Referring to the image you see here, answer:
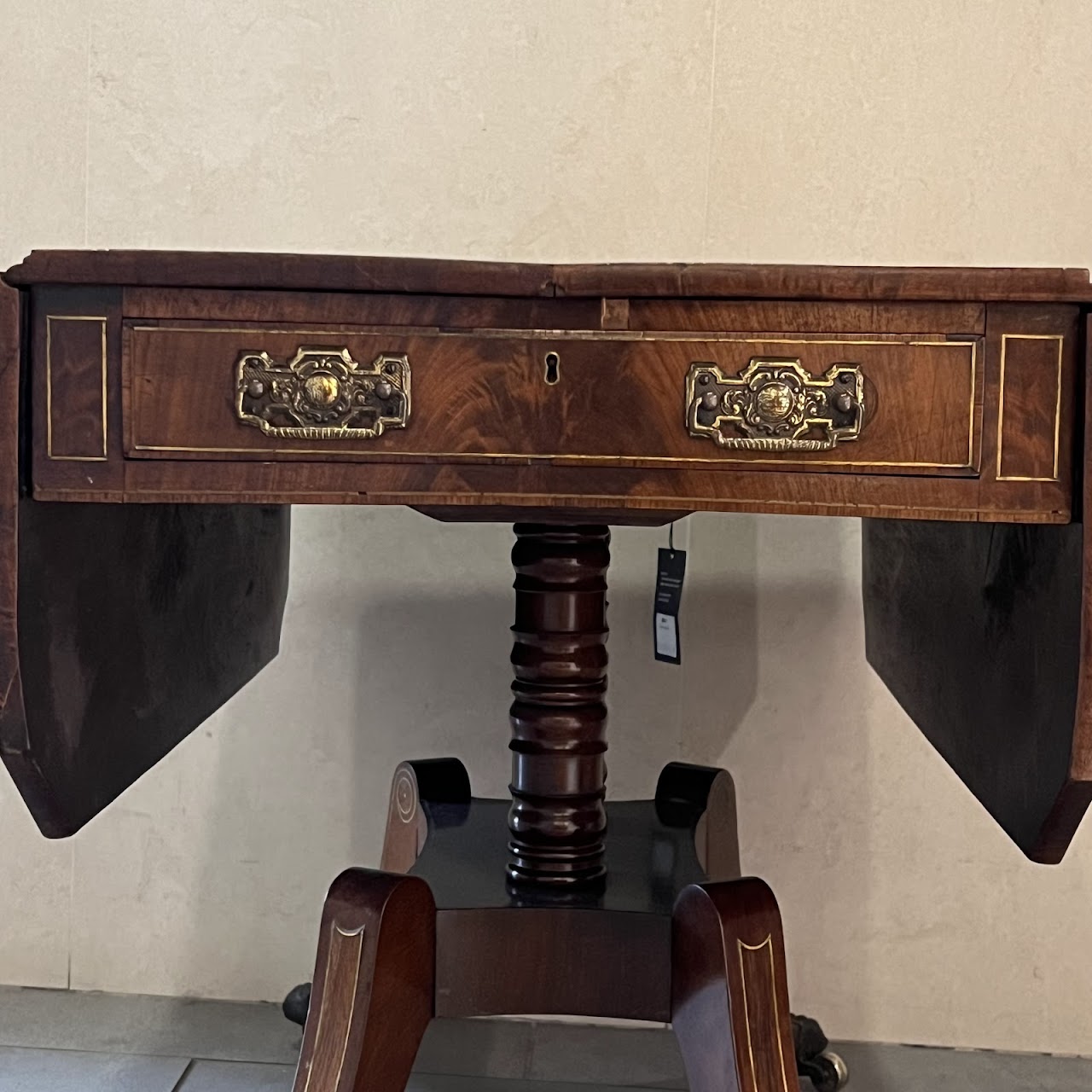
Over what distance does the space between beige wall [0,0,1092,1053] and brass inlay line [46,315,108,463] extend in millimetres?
775

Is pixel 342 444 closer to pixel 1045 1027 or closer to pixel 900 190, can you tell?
pixel 900 190

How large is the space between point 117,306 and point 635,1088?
3.22 feet

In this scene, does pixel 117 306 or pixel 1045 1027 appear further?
pixel 1045 1027

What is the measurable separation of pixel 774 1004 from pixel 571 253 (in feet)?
2.91

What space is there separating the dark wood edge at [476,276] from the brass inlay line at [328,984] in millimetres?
474

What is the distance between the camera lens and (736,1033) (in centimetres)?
96

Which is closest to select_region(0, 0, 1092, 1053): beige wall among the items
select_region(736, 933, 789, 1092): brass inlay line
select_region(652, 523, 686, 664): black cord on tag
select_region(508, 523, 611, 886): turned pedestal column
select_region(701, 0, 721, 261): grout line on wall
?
select_region(701, 0, 721, 261): grout line on wall

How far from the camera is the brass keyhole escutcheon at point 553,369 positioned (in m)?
0.82

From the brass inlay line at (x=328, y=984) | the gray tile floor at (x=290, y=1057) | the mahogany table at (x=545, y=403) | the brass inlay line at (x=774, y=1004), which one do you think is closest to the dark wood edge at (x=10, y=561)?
the mahogany table at (x=545, y=403)

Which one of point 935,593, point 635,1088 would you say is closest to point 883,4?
point 935,593

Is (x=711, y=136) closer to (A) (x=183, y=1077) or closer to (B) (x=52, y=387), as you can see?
(B) (x=52, y=387)

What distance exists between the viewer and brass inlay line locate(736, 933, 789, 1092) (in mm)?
960

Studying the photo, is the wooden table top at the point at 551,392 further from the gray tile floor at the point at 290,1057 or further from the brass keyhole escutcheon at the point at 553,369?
the gray tile floor at the point at 290,1057

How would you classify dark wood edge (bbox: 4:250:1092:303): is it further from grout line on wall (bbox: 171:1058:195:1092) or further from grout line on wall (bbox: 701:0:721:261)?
grout line on wall (bbox: 171:1058:195:1092)
